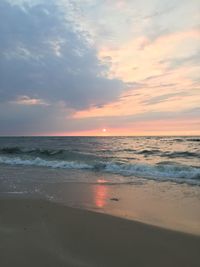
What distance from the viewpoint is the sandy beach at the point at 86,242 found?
3906 mm

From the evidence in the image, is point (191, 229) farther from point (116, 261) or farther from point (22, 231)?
point (22, 231)

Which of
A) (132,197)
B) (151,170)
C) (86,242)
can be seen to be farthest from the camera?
(151,170)

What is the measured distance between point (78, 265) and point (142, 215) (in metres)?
2.72

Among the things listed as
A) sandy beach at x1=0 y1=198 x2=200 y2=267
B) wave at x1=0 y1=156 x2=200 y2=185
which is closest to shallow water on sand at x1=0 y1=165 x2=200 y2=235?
sandy beach at x1=0 y1=198 x2=200 y2=267

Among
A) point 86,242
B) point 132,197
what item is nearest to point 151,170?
point 132,197

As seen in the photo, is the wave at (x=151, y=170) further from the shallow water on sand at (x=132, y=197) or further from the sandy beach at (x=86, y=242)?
the sandy beach at (x=86, y=242)

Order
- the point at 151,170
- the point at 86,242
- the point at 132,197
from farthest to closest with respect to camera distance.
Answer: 1. the point at 151,170
2. the point at 132,197
3. the point at 86,242

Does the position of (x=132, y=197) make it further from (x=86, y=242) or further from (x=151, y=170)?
(x=151, y=170)

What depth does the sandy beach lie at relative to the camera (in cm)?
391

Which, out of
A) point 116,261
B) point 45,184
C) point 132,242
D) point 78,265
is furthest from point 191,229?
point 45,184

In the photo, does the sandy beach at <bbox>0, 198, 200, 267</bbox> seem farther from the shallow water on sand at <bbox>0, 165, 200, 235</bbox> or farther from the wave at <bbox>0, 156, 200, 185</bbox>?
the wave at <bbox>0, 156, 200, 185</bbox>

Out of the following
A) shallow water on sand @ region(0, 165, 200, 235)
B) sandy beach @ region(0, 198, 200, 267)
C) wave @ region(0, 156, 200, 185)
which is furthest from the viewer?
wave @ region(0, 156, 200, 185)

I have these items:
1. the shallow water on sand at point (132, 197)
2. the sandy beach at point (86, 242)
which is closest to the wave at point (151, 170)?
the shallow water on sand at point (132, 197)

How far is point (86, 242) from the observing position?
457 cm
